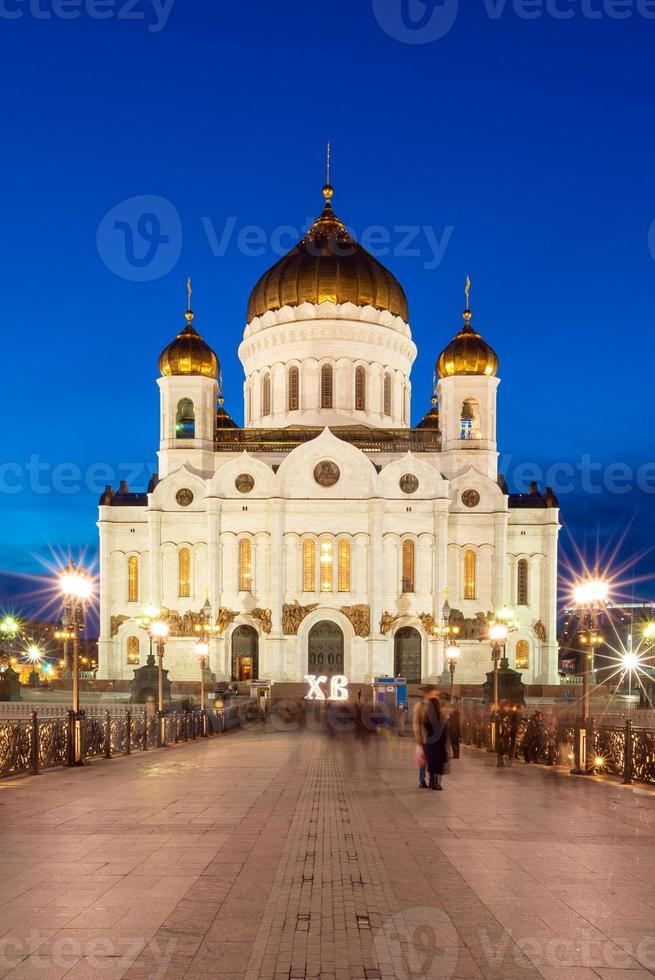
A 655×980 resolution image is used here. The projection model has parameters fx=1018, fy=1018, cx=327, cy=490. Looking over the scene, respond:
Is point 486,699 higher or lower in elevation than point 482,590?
lower

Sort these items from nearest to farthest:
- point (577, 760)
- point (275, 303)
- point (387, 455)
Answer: point (577, 760), point (387, 455), point (275, 303)

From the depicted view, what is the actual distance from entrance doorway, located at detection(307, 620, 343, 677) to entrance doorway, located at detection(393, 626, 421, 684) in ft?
10.3

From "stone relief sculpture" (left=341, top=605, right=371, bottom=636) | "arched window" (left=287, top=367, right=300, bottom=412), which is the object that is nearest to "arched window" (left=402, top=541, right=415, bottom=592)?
"stone relief sculpture" (left=341, top=605, right=371, bottom=636)

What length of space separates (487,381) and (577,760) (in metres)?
42.8

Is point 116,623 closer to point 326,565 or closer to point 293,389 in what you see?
point 326,565

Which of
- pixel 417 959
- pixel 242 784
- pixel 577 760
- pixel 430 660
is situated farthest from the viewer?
pixel 430 660

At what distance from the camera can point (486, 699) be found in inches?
1623

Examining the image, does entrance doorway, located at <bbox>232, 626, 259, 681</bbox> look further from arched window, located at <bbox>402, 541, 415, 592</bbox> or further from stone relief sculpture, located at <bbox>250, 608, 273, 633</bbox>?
arched window, located at <bbox>402, 541, 415, 592</bbox>

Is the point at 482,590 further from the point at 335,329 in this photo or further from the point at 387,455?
the point at 335,329

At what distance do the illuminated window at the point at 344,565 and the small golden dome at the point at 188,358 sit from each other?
1325 cm

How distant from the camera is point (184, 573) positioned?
58062 mm

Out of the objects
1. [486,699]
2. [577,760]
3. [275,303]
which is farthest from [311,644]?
[577,760]

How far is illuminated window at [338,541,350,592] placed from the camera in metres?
56.8

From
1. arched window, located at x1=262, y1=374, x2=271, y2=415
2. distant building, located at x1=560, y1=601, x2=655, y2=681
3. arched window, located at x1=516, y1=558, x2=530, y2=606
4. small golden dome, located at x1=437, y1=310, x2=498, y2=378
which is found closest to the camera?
arched window, located at x1=516, y1=558, x2=530, y2=606
